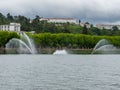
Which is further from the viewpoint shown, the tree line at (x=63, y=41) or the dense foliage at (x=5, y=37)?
the tree line at (x=63, y=41)

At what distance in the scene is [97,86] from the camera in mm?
36844

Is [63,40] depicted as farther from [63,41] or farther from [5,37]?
[5,37]

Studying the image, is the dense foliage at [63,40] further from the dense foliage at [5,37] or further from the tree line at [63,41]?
the dense foliage at [5,37]

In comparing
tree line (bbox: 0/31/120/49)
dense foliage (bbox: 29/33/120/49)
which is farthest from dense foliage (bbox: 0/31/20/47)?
dense foliage (bbox: 29/33/120/49)

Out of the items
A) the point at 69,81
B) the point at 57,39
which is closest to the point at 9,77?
the point at 69,81

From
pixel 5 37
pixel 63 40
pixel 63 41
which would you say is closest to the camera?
pixel 5 37

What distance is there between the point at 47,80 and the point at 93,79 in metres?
4.19

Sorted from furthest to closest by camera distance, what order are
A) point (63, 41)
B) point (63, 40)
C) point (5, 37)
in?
1. point (63, 41)
2. point (63, 40)
3. point (5, 37)

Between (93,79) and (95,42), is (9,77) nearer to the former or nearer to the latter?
(93,79)

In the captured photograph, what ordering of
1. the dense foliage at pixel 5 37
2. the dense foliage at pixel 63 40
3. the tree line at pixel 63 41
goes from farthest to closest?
1. the dense foliage at pixel 63 40
2. the tree line at pixel 63 41
3. the dense foliage at pixel 5 37

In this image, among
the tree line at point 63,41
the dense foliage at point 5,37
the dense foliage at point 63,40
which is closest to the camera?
the dense foliage at point 5,37

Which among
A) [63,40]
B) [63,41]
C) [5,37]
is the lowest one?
[63,41]

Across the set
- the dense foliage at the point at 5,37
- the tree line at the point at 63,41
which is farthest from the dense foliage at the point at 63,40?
the dense foliage at the point at 5,37

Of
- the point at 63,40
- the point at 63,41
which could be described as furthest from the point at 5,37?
the point at 63,41
